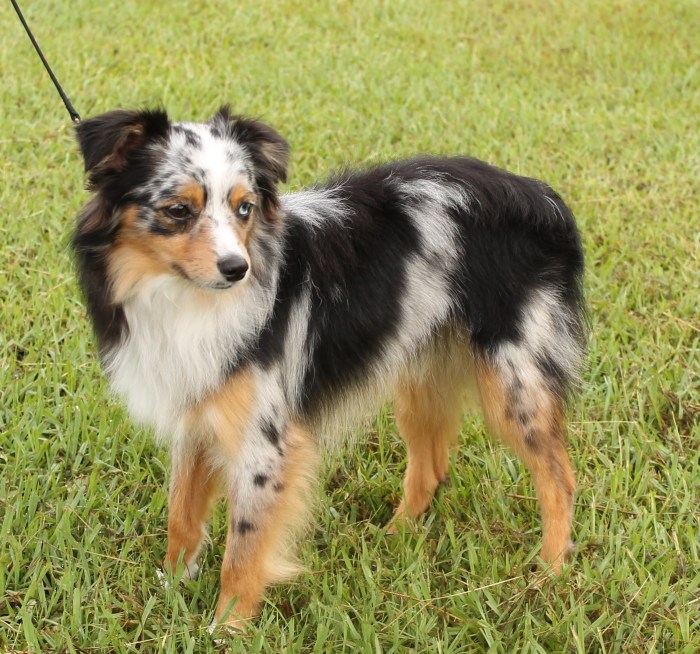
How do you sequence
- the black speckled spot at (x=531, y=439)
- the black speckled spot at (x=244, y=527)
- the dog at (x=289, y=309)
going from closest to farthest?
the dog at (x=289, y=309), the black speckled spot at (x=244, y=527), the black speckled spot at (x=531, y=439)

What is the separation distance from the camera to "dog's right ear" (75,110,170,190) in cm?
297

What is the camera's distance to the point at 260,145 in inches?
130

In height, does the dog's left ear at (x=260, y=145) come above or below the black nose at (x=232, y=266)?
above

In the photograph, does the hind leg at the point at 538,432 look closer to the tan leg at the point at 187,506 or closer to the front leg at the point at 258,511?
the front leg at the point at 258,511

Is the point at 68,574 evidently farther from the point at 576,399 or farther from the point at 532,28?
the point at 532,28

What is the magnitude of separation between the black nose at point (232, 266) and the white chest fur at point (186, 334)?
0.67 ft

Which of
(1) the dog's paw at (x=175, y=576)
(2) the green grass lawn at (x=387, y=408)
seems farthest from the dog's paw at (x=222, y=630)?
(1) the dog's paw at (x=175, y=576)

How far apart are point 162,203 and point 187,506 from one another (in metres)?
1.29

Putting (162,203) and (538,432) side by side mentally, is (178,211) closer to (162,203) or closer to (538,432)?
(162,203)

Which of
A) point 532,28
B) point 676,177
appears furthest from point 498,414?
point 532,28

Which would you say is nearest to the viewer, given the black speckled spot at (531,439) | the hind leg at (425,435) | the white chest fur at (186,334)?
the white chest fur at (186,334)

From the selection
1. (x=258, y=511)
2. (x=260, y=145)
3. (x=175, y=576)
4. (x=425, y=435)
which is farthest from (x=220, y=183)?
(x=425, y=435)

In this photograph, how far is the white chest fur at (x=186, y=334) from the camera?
322cm

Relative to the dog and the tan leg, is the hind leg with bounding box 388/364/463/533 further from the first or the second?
the tan leg
